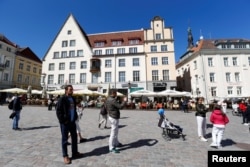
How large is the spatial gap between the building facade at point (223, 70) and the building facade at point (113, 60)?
617 centimetres

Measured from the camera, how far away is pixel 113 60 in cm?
3712

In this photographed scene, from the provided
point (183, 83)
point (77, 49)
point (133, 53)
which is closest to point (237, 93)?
point (183, 83)

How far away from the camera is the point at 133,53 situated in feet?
120

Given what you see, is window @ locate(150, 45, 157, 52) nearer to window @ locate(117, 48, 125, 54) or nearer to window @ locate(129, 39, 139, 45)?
window @ locate(129, 39, 139, 45)

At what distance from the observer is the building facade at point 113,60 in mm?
35188

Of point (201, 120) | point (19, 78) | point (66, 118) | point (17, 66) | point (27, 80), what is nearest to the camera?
point (66, 118)

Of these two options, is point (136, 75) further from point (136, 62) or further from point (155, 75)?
point (155, 75)

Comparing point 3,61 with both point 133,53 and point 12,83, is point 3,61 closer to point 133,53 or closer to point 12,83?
point 12,83

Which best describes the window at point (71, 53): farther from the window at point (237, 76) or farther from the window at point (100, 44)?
the window at point (237, 76)

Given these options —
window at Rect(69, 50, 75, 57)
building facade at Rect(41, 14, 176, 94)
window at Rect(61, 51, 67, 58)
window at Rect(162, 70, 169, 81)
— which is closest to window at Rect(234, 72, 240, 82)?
building facade at Rect(41, 14, 176, 94)

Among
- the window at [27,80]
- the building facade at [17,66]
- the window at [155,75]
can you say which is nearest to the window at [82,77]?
the window at [155,75]

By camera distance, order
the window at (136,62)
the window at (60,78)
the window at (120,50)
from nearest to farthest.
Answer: the window at (136,62)
the window at (60,78)
the window at (120,50)

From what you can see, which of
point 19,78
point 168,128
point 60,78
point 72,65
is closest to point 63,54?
point 72,65

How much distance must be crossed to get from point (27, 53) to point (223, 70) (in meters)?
53.9
